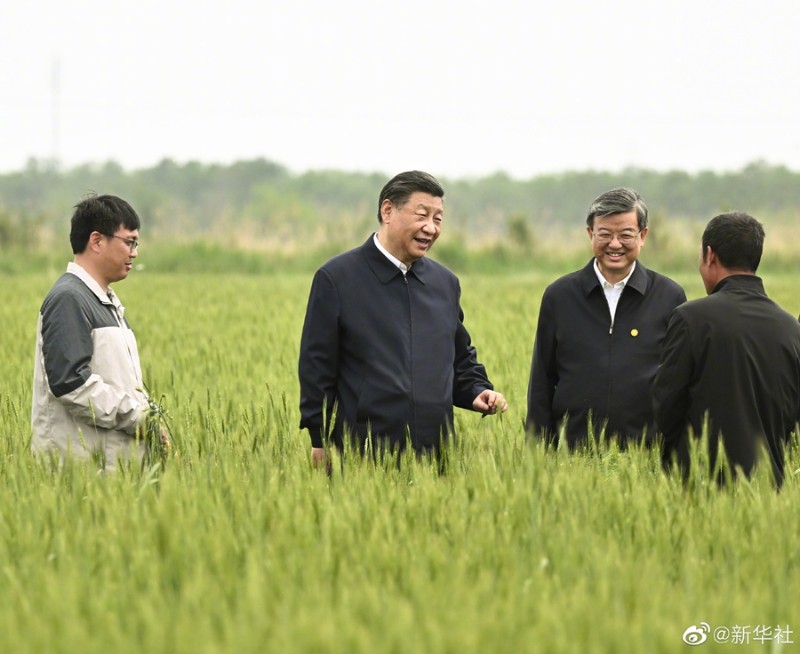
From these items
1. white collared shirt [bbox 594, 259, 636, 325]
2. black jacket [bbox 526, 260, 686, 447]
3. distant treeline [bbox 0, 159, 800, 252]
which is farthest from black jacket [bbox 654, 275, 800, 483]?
distant treeline [bbox 0, 159, 800, 252]

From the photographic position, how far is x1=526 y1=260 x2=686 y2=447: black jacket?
4.51m

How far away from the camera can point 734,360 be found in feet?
12.2

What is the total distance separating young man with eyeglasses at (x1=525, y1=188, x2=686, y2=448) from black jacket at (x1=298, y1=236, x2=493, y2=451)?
20.3 inches

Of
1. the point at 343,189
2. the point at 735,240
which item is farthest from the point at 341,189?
the point at 735,240

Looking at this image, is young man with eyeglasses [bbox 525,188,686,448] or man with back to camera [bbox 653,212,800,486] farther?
young man with eyeglasses [bbox 525,188,686,448]

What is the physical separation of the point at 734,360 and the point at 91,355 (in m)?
2.17

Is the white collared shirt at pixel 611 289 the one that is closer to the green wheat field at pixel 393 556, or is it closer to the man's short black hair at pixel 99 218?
the green wheat field at pixel 393 556

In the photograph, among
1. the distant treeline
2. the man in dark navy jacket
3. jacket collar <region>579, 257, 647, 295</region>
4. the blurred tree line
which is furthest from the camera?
the distant treeline

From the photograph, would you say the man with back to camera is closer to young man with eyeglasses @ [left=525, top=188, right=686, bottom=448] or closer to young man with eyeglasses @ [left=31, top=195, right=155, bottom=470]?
young man with eyeglasses @ [left=525, top=188, right=686, bottom=448]

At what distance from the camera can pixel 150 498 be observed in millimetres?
3613

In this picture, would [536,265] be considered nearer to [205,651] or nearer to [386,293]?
[386,293]

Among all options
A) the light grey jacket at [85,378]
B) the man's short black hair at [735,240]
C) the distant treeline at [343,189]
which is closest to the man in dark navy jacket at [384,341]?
the light grey jacket at [85,378]

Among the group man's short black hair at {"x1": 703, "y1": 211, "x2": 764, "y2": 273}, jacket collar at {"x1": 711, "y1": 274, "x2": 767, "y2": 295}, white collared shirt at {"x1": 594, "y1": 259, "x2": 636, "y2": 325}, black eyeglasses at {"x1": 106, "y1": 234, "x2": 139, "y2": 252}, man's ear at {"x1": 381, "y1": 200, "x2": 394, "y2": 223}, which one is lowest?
white collared shirt at {"x1": 594, "y1": 259, "x2": 636, "y2": 325}

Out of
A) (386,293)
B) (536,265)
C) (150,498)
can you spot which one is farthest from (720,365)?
(536,265)
